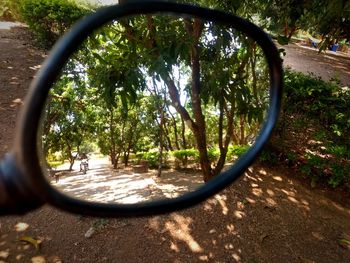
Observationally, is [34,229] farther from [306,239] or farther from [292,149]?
[292,149]

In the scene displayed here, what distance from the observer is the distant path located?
1577 cm

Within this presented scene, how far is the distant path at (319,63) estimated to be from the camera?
51.7 ft

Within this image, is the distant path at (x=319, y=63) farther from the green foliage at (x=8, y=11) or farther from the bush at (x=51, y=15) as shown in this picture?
the green foliage at (x=8, y=11)

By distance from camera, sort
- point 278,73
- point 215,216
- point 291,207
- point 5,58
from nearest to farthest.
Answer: point 278,73, point 215,216, point 291,207, point 5,58

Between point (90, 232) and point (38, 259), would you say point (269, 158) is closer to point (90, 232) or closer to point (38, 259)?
point (90, 232)

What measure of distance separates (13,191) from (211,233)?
14.8 feet

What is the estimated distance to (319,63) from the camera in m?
18.0

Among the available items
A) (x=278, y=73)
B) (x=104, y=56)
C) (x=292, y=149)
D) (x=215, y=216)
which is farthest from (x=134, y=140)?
(x=278, y=73)

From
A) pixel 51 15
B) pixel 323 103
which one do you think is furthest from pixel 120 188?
pixel 51 15

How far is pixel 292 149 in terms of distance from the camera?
7.21 meters

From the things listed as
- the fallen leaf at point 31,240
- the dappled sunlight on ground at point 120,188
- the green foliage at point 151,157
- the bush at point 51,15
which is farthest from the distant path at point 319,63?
the fallen leaf at point 31,240

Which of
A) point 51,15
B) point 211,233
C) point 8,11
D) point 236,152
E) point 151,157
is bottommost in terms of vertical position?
point 151,157

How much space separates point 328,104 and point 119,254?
5958 mm

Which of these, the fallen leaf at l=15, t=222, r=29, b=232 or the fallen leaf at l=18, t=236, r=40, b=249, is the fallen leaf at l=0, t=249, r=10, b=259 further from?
the fallen leaf at l=15, t=222, r=29, b=232
